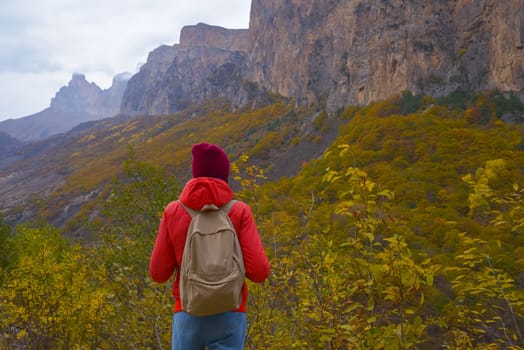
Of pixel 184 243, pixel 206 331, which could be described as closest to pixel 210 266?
Answer: pixel 184 243

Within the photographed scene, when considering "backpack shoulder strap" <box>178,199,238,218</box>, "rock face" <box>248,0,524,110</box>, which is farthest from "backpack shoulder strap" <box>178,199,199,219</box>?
"rock face" <box>248,0,524,110</box>

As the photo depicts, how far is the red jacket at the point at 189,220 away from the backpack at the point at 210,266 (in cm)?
7

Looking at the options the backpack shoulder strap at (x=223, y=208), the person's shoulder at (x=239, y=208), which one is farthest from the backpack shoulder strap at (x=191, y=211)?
the person's shoulder at (x=239, y=208)

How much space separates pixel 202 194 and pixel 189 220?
20 centimetres

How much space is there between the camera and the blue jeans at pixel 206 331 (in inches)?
98.2

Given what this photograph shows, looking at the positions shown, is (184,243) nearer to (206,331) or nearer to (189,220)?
(189,220)

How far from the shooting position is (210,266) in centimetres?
235

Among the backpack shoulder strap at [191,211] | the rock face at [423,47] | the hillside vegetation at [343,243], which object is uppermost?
the rock face at [423,47]

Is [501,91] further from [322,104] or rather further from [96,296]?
[96,296]

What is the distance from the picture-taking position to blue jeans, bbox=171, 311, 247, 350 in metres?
2.49

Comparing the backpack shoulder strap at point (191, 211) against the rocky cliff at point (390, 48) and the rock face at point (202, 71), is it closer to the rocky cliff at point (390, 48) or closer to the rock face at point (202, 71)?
the rocky cliff at point (390, 48)

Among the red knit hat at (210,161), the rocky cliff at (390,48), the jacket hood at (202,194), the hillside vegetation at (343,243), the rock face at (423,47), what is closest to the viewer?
the jacket hood at (202,194)

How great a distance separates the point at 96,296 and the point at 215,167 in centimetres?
346

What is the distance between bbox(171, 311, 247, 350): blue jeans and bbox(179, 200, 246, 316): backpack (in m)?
0.10
